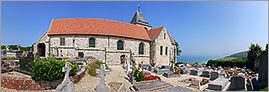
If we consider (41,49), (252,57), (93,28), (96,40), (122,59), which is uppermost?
(93,28)

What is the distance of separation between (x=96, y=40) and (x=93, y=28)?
0.75 m

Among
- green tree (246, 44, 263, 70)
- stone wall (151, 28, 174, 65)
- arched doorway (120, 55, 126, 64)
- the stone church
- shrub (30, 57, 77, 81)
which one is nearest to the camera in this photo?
shrub (30, 57, 77, 81)

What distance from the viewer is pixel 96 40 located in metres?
12.0

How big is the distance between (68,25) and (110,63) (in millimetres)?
2893

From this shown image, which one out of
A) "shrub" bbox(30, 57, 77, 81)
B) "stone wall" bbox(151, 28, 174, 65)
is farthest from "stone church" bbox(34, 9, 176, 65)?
"shrub" bbox(30, 57, 77, 81)

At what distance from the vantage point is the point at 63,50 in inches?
447

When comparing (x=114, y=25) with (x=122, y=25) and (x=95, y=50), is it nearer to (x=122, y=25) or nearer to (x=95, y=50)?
(x=122, y=25)

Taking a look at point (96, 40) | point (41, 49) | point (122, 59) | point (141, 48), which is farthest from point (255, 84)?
point (41, 49)

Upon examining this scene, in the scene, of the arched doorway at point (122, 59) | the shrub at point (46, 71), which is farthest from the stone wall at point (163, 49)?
the shrub at point (46, 71)

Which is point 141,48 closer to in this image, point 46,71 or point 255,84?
point 255,84

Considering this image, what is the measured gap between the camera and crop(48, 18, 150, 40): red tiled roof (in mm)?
10225

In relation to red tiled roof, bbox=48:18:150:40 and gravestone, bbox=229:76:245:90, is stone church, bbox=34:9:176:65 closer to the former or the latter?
red tiled roof, bbox=48:18:150:40

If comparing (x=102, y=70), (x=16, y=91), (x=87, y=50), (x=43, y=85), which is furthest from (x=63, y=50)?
(x=102, y=70)

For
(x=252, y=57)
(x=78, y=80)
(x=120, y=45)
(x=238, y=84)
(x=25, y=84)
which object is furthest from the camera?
(x=120, y=45)
